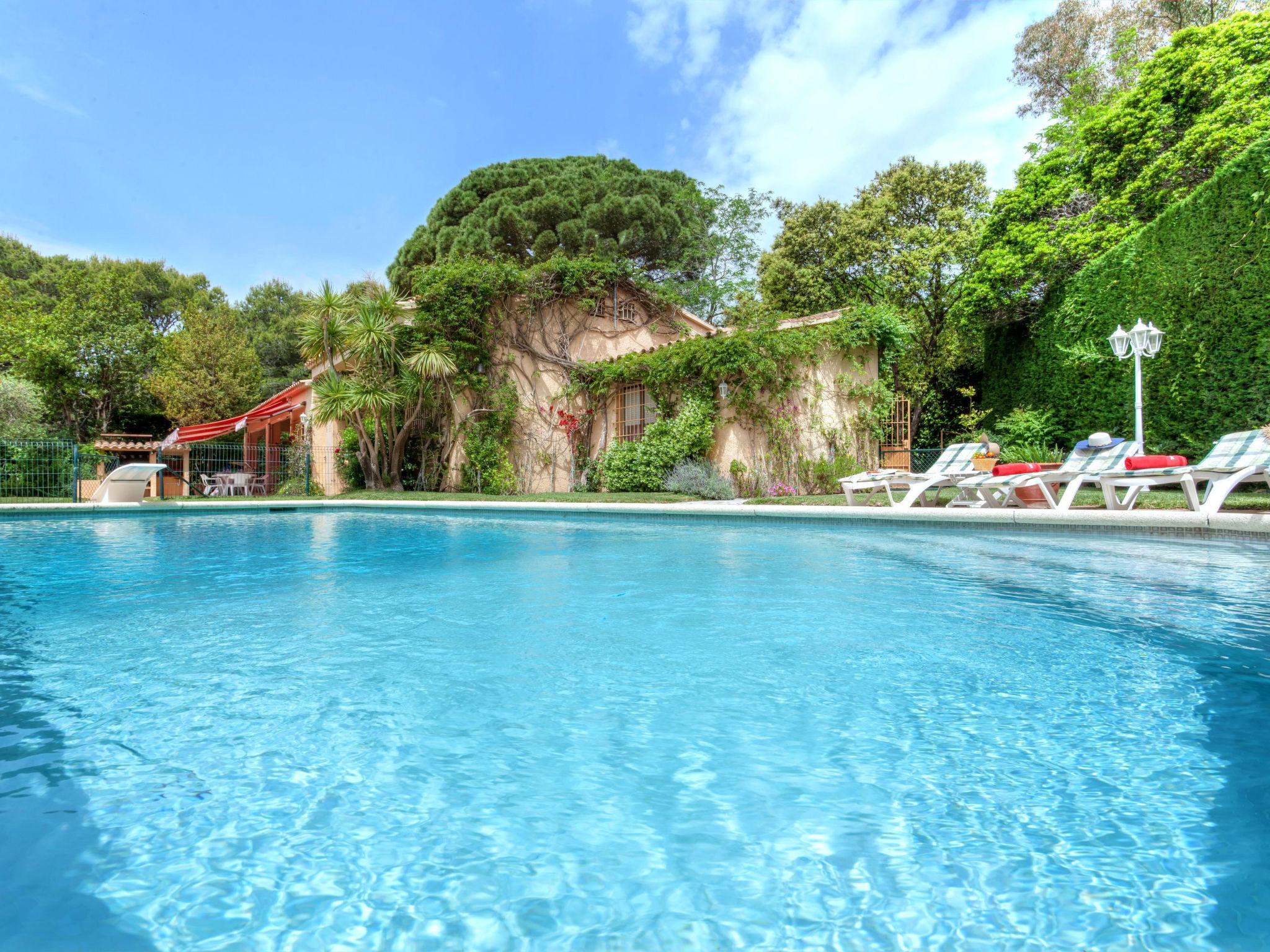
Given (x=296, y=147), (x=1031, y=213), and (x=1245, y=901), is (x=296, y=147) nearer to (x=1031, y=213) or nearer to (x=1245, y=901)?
(x=1031, y=213)

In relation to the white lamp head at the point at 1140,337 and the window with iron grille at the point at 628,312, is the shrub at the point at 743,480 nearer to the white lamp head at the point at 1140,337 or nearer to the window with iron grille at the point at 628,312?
the window with iron grille at the point at 628,312

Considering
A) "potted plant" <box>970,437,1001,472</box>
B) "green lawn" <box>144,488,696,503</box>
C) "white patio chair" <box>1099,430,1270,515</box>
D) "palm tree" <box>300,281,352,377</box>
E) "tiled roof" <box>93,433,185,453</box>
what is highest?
"palm tree" <box>300,281,352,377</box>

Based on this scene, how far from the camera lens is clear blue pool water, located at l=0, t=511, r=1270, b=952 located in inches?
55.5

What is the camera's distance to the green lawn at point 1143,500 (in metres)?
8.08

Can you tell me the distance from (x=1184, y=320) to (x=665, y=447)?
28.6ft

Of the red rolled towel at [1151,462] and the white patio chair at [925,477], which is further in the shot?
the white patio chair at [925,477]

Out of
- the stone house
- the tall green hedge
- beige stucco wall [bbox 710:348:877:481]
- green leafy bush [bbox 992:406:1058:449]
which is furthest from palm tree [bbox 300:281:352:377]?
the tall green hedge

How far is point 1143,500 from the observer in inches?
348

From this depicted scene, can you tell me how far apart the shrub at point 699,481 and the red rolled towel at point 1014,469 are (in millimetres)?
5185

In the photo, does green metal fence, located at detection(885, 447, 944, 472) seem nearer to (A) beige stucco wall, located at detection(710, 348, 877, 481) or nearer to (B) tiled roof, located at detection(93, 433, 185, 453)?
(A) beige stucco wall, located at detection(710, 348, 877, 481)

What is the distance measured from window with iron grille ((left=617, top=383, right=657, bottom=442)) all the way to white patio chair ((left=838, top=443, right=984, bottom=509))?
21.0ft

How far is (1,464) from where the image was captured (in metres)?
13.6

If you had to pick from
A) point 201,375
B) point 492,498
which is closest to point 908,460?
point 492,498

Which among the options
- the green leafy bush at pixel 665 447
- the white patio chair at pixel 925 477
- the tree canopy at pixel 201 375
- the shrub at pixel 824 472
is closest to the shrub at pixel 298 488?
the green leafy bush at pixel 665 447
